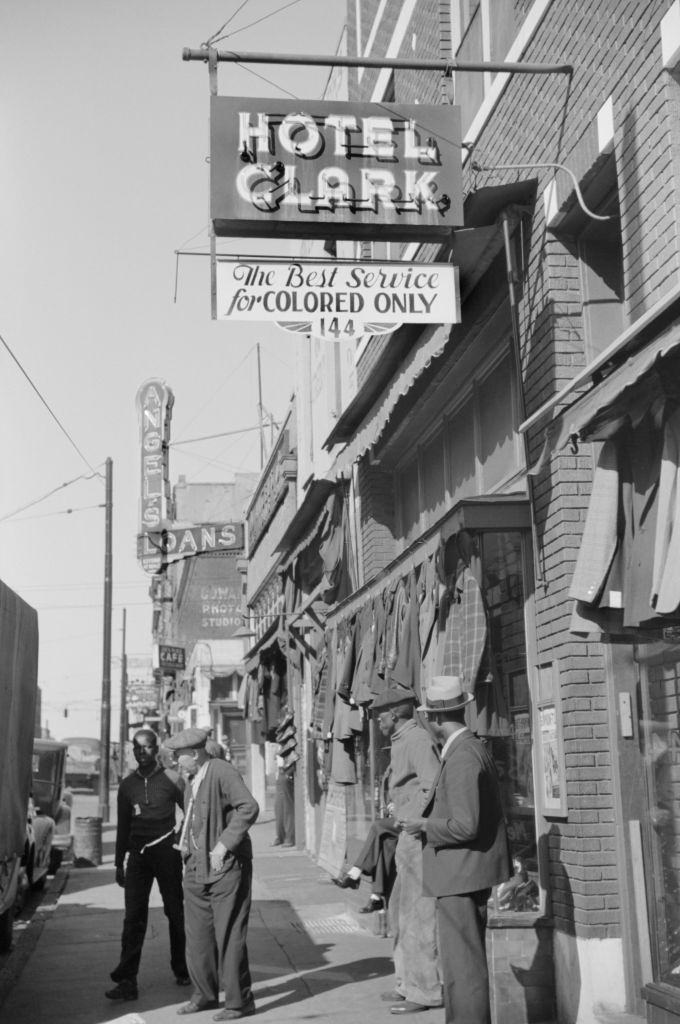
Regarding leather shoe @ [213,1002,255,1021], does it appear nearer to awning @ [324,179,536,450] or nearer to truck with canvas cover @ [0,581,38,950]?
truck with canvas cover @ [0,581,38,950]

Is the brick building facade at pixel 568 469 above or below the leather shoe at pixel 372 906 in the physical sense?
above

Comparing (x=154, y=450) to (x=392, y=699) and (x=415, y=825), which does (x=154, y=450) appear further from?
(x=415, y=825)

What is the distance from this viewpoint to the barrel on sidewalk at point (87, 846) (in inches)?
749

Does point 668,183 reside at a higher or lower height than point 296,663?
higher

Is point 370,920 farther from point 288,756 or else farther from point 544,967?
point 288,756

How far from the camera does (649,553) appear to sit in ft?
18.6

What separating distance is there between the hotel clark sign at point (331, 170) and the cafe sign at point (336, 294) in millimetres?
270

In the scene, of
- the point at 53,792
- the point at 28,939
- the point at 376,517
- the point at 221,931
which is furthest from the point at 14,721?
the point at 53,792

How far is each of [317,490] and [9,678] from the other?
7353 mm

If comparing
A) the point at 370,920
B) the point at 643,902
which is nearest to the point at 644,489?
the point at 643,902

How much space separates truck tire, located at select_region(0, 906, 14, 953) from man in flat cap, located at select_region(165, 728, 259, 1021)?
9.49ft

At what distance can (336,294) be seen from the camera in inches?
305

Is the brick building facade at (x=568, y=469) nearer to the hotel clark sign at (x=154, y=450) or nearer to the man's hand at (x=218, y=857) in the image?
the man's hand at (x=218, y=857)

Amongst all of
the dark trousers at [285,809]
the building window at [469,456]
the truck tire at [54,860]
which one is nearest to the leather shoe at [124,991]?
the building window at [469,456]
